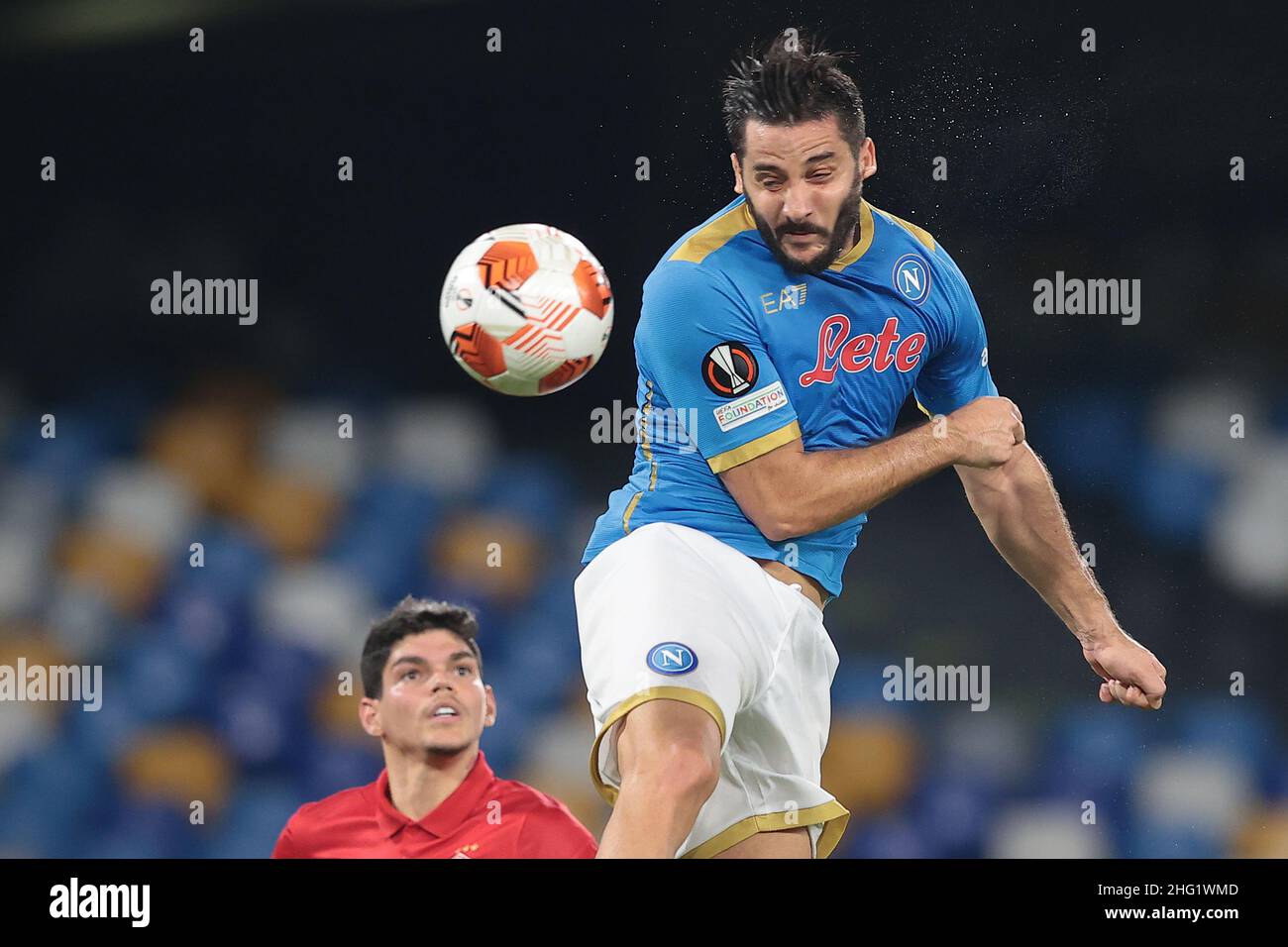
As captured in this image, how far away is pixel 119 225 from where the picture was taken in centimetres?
496

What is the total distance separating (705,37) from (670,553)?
7.00 ft

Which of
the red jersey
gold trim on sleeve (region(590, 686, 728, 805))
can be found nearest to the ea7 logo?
gold trim on sleeve (region(590, 686, 728, 805))

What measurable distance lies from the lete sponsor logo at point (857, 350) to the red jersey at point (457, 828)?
133 cm

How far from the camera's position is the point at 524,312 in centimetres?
338

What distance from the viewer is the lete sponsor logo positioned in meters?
3.43

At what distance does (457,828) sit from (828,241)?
1.74 meters

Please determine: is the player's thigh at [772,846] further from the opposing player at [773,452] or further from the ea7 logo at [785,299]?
the ea7 logo at [785,299]

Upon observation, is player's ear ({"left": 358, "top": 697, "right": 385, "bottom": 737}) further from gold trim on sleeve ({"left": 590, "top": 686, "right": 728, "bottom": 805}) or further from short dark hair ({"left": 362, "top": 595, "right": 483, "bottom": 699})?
gold trim on sleeve ({"left": 590, "top": 686, "right": 728, "bottom": 805})

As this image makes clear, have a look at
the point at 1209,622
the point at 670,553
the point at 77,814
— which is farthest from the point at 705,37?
the point at 77,814

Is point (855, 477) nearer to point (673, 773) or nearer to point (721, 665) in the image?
point (721, 665)

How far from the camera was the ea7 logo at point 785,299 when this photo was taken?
340cm

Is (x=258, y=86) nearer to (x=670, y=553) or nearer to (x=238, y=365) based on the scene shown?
(x=238, y=365)

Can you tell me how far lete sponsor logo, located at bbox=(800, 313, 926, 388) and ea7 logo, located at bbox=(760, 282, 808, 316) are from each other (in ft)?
0.25

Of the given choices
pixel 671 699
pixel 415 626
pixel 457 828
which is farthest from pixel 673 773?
pixel 415 626
